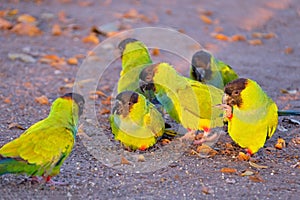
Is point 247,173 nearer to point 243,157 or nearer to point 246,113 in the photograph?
point 243,157

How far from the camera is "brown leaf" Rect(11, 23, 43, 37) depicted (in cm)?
819

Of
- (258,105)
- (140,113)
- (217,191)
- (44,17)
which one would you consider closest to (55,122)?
(140,113)

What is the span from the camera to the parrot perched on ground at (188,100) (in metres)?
4.88

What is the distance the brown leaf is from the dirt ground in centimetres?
1

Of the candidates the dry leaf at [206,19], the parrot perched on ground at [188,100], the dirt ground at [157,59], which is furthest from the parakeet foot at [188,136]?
the dry leaf at [206,19]

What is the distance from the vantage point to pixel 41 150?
3.93m

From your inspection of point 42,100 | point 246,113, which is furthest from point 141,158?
point 42,100

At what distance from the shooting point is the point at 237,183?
169 inches

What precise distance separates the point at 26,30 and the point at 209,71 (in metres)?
3.41

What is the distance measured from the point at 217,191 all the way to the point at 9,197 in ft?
4.65

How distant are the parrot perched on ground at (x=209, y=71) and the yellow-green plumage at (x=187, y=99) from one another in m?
0.61

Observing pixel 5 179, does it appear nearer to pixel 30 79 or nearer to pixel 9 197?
pixel 9 197

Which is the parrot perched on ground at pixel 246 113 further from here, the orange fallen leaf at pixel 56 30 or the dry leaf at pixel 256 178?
the orange fallen leaf at pixel 56 30

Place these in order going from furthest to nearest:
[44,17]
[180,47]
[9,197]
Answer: [44,17], [180,47], [9,197]
